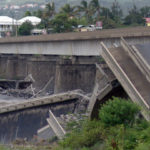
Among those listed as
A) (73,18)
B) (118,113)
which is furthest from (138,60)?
(73,18)

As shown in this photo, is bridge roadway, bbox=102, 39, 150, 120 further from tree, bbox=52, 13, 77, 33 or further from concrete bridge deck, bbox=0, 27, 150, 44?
tree, bbox=52, 13, 77, 33

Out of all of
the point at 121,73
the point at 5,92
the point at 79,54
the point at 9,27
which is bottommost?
the point at 9,27

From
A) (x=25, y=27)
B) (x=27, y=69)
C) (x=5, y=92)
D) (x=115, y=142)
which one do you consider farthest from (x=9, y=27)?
(x=115, y=142)

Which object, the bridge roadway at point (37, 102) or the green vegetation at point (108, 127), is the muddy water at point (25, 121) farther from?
the green vegetation at point (108, 127)

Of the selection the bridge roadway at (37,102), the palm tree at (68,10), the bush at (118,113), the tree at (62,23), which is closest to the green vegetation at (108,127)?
the bush at (118,113)

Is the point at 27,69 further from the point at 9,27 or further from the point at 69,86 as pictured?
the point at 9,27

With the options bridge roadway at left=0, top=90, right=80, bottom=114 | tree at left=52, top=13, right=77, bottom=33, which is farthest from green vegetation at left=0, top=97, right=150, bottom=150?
tree at left=52, top=13, right=77, bottom=33
